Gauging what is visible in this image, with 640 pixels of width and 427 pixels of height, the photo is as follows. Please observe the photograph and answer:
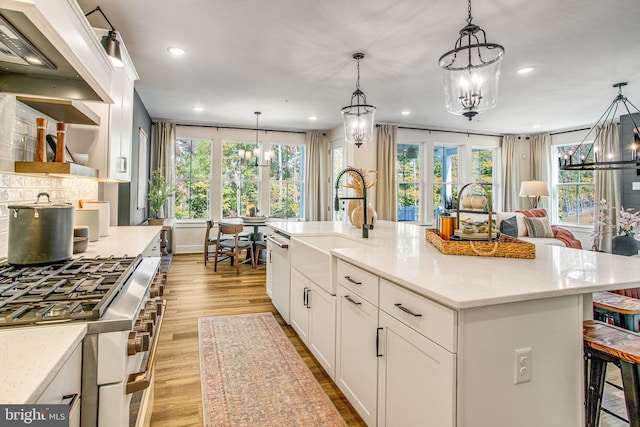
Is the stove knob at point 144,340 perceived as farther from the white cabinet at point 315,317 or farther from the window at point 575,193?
the window at point 575,193

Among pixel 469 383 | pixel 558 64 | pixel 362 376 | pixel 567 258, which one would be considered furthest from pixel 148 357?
pixel 558 64

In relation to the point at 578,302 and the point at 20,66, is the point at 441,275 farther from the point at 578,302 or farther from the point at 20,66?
the point at 20,66

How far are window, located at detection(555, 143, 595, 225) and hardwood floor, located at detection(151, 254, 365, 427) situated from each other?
21.6ft

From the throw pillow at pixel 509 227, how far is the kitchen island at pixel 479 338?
388 cm

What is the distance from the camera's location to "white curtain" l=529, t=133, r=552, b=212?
755 centimetres

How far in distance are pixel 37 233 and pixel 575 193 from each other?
877 cm

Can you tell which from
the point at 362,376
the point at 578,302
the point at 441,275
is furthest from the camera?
the point at 362,376

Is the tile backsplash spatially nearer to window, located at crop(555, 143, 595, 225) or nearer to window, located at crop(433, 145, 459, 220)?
window, located at crop(433, 145, 459, 220)

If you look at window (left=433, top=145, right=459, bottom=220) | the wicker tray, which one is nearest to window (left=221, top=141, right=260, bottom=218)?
window (left=433, top=145, right=459, bottom=220)

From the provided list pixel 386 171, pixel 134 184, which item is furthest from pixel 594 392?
pixel 386 171

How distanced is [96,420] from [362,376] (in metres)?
1.13

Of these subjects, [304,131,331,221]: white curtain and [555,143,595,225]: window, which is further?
[304,131,331,221]: white curtain

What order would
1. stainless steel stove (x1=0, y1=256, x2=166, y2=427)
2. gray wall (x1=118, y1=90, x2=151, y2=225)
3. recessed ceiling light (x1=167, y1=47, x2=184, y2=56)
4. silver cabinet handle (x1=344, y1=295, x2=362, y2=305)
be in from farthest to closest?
1. gray wall (x1=118, y1=90, x2=151, y2=225)
2. recessed ceiling light (x1=167, y1=47, x2=184, y2=56)
3. silver cabinet handle (x1=344, y1=295, x2=362, y2=305)
4. stainless steel stove (x1=0, y1=256, x2=166, y2=427)

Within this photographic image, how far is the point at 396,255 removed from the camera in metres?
1.79
